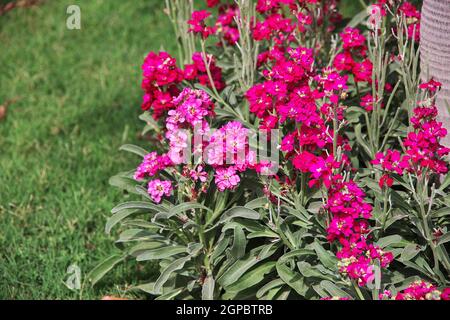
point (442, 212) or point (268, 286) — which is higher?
point (442, 212)

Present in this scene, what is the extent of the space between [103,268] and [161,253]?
44 cm

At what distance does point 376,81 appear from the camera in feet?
11.4

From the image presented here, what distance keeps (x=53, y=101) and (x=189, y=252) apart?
2.36 meters

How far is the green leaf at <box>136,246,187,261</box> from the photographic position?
3.17 metres

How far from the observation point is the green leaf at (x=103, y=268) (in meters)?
3.48

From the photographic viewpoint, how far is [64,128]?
481 centimetres

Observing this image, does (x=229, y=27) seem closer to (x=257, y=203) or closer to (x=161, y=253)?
(x=257, y=203)

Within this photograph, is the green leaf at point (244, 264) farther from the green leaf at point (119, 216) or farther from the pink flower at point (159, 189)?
the green leaf at point (119, 216)

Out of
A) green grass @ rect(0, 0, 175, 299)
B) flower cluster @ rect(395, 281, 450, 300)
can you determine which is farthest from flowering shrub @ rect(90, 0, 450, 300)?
green grass @ rect(0, 0, 175, 299)

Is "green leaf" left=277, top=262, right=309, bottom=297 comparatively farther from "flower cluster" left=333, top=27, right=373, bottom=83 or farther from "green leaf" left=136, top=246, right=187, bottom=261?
"flower cluster" left=333, top=27, right=373, bottom=83

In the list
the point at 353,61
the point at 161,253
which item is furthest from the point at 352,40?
the point at 161,253

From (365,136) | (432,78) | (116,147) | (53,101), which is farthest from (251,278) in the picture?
(53,101)

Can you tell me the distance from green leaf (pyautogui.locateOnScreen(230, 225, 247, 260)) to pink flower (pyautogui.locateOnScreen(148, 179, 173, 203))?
0.33 meters
